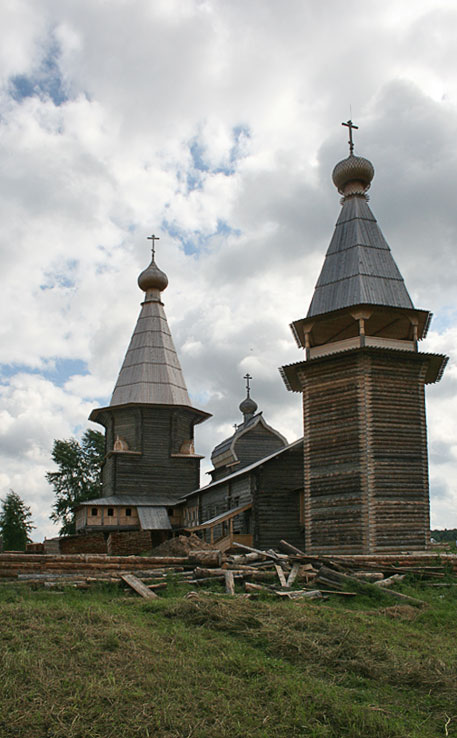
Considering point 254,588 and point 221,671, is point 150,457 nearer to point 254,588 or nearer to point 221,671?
point 254,588

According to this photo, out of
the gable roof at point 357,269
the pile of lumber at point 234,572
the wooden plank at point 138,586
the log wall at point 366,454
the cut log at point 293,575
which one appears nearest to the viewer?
the wooden plank at point 138,586

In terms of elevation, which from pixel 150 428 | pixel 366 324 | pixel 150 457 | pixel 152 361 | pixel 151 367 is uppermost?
pixel 152 361

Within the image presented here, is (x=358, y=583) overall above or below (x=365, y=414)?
below

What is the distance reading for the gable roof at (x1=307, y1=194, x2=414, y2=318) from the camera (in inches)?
837

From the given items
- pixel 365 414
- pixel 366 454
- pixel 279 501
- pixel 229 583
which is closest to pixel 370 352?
pixel 365 414

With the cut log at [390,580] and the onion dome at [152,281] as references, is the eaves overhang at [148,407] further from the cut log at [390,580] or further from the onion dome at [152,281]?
the cut log at [390,580]

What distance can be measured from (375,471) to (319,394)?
299 cm

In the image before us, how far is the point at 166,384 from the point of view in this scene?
35812mm

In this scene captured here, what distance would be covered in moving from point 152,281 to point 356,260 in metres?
19.0

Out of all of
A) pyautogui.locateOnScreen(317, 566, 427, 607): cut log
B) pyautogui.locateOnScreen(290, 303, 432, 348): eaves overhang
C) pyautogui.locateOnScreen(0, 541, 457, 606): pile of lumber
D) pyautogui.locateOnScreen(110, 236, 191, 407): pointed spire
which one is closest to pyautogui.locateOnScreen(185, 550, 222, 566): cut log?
pyautogui.locateOnScreen(0, 541, 457, 606): pile of lumber

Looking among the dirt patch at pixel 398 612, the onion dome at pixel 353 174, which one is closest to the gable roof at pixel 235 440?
the onion dome at pixel 353 174

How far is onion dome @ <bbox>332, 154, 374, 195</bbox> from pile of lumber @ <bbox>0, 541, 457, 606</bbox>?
1411 cm

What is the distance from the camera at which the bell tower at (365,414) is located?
1894 cm

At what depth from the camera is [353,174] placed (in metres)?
23.8
